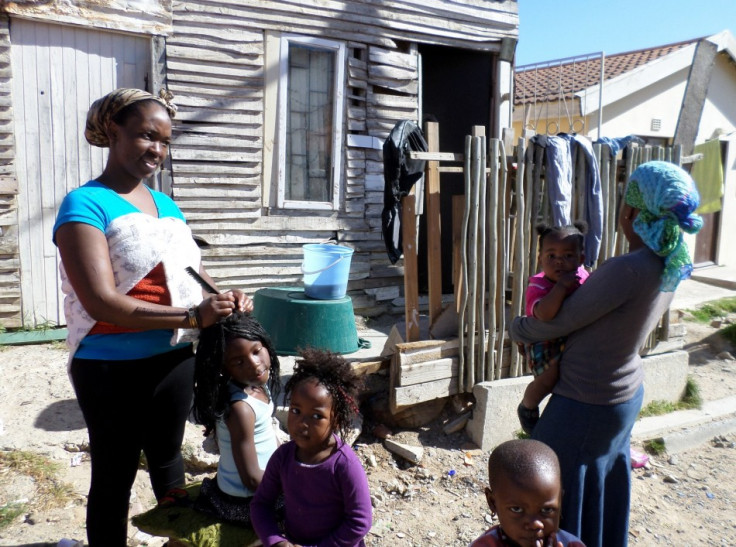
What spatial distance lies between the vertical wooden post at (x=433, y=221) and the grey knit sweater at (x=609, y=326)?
2096 mm

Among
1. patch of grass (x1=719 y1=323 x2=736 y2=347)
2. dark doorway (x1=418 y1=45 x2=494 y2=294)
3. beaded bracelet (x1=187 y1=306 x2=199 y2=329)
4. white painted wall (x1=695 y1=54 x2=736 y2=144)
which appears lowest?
patch of grass (x1=719 y1=323 x2=736 y2=347)

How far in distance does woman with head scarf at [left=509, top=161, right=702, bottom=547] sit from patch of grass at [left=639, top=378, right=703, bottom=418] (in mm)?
2970

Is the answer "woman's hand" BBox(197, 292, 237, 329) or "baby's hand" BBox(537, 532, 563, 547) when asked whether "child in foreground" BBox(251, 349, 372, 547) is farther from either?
"baby's hand" BBox(537, 532, 563, 547)

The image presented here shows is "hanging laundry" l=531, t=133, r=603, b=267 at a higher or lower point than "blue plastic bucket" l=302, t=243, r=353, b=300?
higher

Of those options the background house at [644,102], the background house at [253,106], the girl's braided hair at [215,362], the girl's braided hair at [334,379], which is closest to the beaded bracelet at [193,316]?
the girl's braided hair at [215,362]

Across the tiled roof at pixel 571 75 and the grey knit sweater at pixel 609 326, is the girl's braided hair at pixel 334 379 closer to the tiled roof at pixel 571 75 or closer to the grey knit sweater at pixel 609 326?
the grey knit sweater at pixel 609 326

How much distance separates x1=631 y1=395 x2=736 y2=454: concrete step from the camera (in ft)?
15.8

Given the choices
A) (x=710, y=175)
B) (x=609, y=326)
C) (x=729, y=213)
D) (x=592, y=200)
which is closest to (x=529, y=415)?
(x=609, y=326)

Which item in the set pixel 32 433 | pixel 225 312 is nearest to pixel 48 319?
pixel 32 433

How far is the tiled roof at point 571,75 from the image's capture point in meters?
10.9

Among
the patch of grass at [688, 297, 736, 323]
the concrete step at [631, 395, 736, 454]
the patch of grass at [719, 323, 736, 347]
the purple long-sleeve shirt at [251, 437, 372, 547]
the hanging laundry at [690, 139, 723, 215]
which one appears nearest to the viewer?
the purple long-sleeve shirt at [251, 437, 372, 547]

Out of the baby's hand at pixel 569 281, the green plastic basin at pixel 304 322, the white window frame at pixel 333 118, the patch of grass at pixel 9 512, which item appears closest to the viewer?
the baby's hand at pixel 569 281

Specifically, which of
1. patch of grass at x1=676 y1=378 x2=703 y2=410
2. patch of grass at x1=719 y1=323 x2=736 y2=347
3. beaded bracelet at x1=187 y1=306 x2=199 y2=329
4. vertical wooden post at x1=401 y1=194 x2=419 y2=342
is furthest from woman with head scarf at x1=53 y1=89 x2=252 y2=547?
patch of grass at x1=719 y1=323 x2=736 y2=347

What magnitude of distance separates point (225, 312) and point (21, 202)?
4207 millimetres
